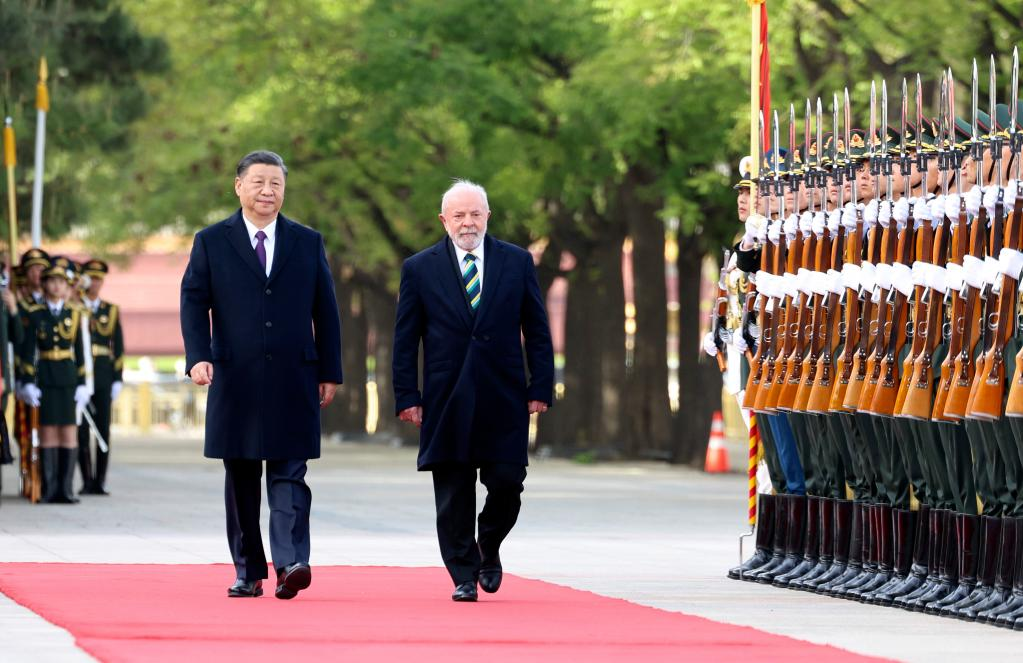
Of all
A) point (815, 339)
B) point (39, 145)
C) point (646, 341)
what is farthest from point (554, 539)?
point (646, 341)

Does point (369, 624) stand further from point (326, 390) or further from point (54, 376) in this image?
point (54, 376)

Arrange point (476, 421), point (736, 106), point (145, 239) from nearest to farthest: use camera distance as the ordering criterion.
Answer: point (476, 421), point (736, 106), point (145, 239)

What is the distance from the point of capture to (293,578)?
12.5 m

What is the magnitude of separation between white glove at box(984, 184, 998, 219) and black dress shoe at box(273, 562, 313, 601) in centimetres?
356

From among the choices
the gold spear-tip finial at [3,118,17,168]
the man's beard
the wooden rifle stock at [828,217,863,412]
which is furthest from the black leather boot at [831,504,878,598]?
the gold spear-tip finial at [3,118,17,168]

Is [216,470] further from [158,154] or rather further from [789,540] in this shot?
[789,540]

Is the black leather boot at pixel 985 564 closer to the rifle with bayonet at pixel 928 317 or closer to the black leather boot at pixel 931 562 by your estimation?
the black leather boot at pixel 931 562

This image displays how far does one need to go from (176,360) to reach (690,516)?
54002mm

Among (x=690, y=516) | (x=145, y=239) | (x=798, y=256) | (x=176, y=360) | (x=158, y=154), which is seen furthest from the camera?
(x=176, y=360)

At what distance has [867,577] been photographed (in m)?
13.2

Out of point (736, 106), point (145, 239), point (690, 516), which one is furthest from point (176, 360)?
point (690, 516)

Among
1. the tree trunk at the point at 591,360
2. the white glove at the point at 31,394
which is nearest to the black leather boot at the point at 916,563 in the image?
the white glove at the point at 31,394

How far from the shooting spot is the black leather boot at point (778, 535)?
1418 cm

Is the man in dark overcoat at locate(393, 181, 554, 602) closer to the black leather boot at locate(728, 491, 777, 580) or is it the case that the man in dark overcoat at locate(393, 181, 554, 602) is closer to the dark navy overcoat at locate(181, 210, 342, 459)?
the dark navy overcoat at locate(181, 210, 342, 459)
